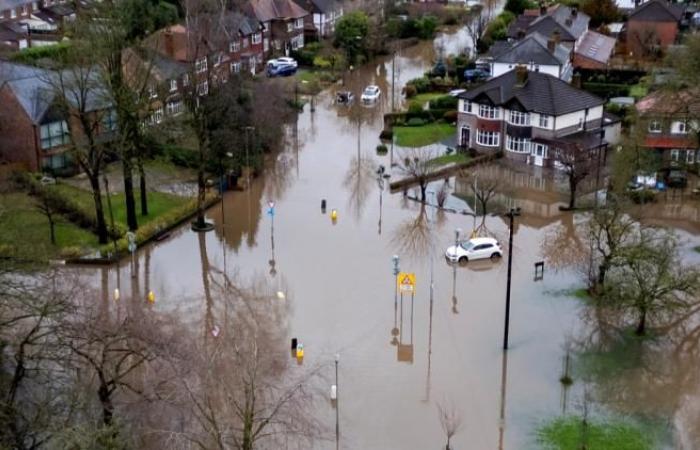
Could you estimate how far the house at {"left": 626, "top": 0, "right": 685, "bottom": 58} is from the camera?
207ft

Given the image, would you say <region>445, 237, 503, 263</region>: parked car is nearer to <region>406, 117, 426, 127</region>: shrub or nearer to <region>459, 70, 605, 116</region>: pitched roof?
<region>459, 70, 605, 116</region>: pitched roof

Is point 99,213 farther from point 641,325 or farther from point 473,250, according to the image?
point 641,325

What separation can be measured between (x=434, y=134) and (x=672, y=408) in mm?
26747

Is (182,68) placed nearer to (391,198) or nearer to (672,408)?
(391,198)

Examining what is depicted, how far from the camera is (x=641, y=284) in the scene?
26203mm

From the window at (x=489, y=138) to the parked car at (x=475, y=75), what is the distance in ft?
45.1

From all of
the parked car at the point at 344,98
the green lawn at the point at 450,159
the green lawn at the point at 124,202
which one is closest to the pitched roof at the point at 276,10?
the parked car at the point at 344,98

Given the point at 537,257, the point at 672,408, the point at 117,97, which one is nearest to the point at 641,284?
the point at 672,408

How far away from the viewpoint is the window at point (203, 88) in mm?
36781


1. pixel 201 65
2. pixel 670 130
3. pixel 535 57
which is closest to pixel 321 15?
pixel 535 57

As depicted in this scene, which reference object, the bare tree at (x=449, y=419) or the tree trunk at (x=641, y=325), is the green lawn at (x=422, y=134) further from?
the bare tree at (x=449, y=419)

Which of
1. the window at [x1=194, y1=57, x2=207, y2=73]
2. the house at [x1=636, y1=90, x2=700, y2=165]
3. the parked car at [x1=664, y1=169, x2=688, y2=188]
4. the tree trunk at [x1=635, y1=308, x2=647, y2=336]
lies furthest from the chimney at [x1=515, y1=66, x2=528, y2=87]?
the tree trunk at [x1=635, y1=308, x2=647, y2=336]

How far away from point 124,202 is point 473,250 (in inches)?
593

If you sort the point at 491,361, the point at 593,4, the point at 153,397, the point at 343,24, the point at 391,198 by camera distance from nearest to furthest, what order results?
the point at 153,397
the point at 491,361
the point at 391,198
the point at 343,24
the point at 593,4
